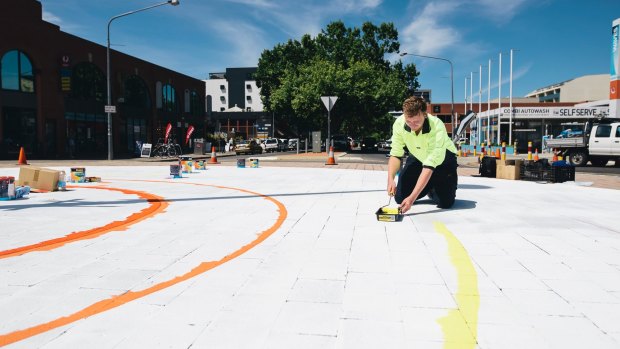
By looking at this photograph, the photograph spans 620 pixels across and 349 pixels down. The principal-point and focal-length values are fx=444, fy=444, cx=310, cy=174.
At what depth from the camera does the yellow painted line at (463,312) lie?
2.58 m

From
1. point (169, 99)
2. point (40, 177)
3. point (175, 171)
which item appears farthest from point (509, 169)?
point (169, 99)

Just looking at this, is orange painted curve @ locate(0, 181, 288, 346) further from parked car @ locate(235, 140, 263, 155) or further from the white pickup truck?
parked car @ locate(235, 140, 263, 155)

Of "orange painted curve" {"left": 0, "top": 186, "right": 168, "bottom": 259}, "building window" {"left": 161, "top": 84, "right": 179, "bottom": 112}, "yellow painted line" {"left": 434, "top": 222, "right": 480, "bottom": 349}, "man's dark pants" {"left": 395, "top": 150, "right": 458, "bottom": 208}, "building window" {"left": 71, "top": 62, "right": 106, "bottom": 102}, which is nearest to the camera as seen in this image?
"yellow painted line" {"left": 434, "top": 222, "right": 480, "bottom": 349}

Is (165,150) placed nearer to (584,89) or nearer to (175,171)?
(175,171)

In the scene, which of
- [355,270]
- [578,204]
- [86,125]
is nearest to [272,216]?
[355,270]

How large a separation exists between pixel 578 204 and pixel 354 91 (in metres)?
32.3

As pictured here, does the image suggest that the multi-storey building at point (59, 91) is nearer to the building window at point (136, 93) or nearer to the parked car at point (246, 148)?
the building window at point (136, 93)

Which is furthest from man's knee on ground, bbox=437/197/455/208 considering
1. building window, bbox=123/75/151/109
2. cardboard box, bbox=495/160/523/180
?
building window, bbox=123/75/151/109

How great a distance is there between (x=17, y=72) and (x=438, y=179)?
97.1 ft

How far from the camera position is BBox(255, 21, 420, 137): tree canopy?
39.6 m

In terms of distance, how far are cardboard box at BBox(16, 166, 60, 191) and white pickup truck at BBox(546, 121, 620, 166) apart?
2171 cm

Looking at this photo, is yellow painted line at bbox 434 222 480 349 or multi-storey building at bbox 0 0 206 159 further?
multi-storey building at bbox 0 0 206 159

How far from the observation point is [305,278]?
12.2ft

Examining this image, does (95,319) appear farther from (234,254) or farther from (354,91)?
(354,91)
